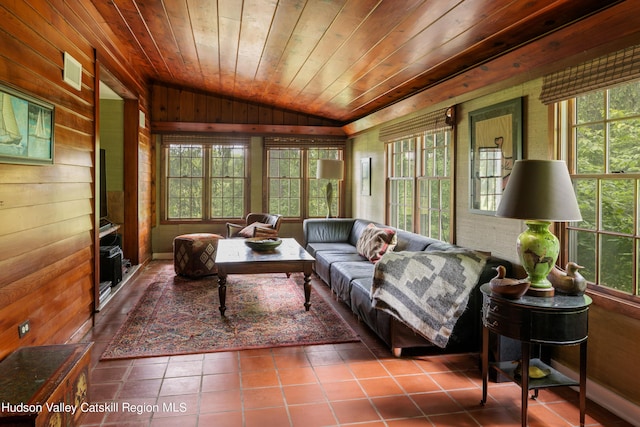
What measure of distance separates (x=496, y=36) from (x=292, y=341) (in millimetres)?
2756

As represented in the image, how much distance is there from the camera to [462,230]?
412cm

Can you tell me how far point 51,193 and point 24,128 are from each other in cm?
61

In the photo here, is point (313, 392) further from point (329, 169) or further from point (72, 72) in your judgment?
point (329, 169)

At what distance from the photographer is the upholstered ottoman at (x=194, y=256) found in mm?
5762

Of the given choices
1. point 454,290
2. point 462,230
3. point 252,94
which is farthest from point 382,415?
point 252,94

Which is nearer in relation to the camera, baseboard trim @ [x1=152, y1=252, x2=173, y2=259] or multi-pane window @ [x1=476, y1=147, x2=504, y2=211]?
multi-pane window @ [x1=476, y1=147, x2=504, y2=211]

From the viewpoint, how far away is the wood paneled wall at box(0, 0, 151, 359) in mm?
2449

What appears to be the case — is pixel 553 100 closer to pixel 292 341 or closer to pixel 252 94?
pixel 292 341

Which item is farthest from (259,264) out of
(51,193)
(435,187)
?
(435,187)

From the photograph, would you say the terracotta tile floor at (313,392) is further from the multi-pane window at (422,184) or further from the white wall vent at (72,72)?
the white wall vent at (72,72)

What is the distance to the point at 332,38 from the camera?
3.75 metres

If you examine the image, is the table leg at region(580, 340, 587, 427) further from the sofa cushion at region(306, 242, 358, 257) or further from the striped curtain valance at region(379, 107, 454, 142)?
the sofa cushion at region(306, 242, 358, 257)

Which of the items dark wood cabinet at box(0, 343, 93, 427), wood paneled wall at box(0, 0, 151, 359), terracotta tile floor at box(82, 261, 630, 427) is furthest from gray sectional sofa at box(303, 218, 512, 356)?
wood paneled wall at box(0, 0, 151, 359)

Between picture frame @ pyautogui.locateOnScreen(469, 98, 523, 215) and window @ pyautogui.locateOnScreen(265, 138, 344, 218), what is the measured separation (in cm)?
414
